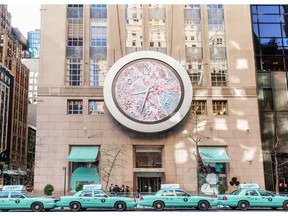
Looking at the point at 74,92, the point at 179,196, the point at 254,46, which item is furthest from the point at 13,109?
the point at 179,196

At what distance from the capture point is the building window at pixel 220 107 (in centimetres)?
3981

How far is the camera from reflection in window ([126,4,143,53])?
40969 millimetres

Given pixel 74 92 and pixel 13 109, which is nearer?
pixel 74 92

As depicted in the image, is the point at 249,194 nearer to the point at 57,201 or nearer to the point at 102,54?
the point at 57,201

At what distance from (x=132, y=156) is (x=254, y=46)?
1849 centimetres

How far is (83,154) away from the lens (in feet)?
123

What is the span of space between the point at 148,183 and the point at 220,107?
11281 mm

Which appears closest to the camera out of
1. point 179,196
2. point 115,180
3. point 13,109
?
point 179,196

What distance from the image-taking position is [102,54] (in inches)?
1607

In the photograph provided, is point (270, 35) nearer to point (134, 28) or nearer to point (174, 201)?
point (134, 28)

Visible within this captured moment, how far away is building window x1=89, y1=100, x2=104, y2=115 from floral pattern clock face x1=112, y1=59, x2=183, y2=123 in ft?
6.95

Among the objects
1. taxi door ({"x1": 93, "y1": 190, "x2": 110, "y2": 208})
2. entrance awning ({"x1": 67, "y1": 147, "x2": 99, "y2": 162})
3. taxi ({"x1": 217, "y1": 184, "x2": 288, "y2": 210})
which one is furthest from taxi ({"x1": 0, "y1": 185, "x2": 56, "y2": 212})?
taxi ({"x1": 217, "y1": 184, "x2": 288, "y2": 210})

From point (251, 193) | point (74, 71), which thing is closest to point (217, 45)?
point (74, 71)

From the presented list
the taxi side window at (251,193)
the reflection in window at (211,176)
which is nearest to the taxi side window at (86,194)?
the taxi side window at (251,193)
